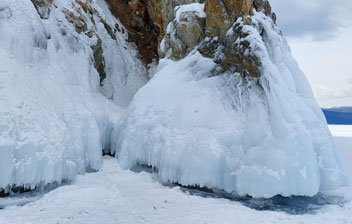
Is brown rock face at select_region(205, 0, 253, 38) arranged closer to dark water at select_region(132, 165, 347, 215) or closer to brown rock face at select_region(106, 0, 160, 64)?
dark water at select_region(132, 165, 347, 215)

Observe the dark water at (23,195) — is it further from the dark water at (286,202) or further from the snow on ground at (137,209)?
the dark water at (286,202)

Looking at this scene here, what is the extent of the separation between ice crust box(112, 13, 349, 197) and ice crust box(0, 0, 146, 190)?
1.71 m

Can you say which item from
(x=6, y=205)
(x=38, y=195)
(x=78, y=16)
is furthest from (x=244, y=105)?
(x=78, y=16)

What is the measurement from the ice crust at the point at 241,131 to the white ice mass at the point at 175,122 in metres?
0.03

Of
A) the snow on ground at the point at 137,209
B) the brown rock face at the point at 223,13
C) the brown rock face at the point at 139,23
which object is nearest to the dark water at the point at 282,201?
the snow on ground at the point at 137,209

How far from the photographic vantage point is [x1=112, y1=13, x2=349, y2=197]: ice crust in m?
7.02

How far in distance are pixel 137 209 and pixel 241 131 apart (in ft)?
12.6

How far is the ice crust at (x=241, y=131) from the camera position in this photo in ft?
23.0

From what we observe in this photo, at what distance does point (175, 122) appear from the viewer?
8852 millimetres

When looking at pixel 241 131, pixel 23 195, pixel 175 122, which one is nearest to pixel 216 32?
pixel 175 122

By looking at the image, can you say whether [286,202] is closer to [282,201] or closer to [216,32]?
[282,201]

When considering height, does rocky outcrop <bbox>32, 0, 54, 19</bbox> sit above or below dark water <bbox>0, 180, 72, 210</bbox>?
above

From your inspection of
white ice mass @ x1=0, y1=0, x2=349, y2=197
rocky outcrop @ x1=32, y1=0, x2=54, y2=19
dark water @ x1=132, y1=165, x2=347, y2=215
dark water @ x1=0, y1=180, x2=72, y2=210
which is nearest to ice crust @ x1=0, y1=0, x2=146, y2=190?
white ice mass @ x1=0, y1=0, x2=349, y2=197

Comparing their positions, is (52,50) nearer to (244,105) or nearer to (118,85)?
(118,85)
